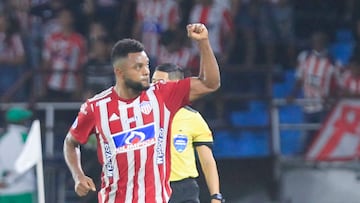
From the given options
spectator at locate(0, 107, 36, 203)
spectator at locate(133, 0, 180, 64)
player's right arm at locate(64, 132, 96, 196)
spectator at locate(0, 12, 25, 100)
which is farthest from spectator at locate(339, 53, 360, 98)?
player's right arm at locate(64, 132, 96, 196)

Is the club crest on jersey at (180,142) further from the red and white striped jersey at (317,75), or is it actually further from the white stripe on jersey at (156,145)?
the red and white striped jersey at (317,75)

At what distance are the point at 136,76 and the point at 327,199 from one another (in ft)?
23.2

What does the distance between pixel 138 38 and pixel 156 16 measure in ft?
2.05

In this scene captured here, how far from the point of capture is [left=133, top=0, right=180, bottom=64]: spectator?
1570 centimetres

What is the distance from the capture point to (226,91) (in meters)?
15.1

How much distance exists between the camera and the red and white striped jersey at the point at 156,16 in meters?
15.8

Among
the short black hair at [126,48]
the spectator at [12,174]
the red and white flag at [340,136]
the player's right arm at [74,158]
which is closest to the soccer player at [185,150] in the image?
the player's right arm at [74,158]

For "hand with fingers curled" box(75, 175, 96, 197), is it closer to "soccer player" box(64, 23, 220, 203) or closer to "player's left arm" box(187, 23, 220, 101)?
"soccer player" box(64, 23, 220, 203)

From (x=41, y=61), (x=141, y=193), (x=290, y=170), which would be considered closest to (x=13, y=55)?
(x=41, y=61)

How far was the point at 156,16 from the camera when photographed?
15969 mm

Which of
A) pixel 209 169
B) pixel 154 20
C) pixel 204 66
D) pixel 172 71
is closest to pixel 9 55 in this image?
pixel 154 20

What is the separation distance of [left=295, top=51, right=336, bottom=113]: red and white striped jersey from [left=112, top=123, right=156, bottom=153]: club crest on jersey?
24.0 ft

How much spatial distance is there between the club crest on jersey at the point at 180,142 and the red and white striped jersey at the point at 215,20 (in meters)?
5.94

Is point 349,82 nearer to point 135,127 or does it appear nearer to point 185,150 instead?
point 185,150
